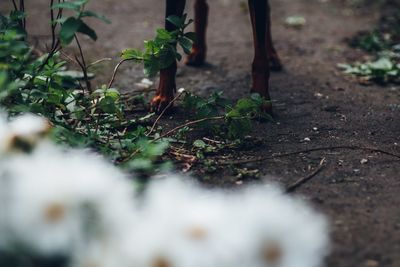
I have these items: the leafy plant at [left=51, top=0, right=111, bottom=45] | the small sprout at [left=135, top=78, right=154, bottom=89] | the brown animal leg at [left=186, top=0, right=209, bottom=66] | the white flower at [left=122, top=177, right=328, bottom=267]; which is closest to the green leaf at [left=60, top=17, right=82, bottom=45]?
the leafy plant at [left=51, top=0, right=111, bottom=45]

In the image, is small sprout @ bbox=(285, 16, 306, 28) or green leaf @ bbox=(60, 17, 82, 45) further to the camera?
small sprout @ bbox=(285, 16, 306, 28)

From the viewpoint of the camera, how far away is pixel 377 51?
4516mm

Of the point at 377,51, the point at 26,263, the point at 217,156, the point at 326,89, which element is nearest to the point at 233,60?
the point at 326,89

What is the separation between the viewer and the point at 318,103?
334cm

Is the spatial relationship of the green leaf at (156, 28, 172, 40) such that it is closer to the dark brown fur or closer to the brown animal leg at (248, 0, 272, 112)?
the dark brown fur

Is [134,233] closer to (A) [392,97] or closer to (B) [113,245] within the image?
(B) [113,245]

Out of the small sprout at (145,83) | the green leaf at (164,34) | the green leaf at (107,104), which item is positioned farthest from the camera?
the small sprout at (145,83)

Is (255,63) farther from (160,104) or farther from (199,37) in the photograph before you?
(199,37)

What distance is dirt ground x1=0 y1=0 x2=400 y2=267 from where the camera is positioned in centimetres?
196

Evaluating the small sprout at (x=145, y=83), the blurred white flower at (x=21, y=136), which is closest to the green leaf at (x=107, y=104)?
the blurred white flower at (x=21, y=136)

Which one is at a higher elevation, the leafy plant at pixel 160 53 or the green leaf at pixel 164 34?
the green leaf at pixel 164 34

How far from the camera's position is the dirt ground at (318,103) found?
6.43 ft

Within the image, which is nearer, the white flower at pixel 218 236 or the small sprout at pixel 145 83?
the white flower at pixel 218 236

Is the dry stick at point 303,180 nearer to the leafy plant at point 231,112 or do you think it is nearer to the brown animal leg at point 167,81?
the leafy plant at point 231,112
